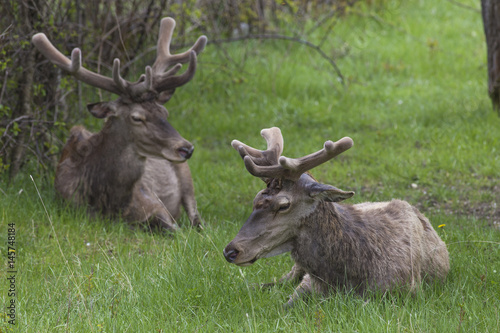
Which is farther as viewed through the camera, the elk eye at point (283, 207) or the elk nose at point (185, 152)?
the elk nose at point (185, 152)

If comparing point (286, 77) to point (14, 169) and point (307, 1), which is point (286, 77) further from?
point (14, 169)

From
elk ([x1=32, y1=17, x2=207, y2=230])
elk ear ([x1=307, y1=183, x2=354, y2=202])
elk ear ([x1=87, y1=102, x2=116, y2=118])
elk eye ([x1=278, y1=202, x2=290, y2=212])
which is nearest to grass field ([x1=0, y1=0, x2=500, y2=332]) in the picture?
elk ([x1=32, y1=17, x2=207, y2=230])

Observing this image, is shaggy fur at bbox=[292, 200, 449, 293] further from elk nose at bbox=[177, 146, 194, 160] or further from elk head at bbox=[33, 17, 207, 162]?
elk head at bbox=[33, 17, 207, 162]

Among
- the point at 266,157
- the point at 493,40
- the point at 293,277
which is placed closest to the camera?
the point at 266,157

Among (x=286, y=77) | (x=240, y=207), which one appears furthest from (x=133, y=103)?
(x=286, y=77)

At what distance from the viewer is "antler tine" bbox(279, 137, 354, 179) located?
450cm

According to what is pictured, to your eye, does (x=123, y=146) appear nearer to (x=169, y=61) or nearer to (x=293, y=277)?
(x=169, y=61)

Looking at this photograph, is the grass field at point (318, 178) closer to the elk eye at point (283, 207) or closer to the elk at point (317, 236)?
the elk at point (317, 236)

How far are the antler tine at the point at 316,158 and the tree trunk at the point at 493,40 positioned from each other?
5.32m

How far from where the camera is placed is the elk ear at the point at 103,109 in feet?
23.1

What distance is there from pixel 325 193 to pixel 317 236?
32 cm

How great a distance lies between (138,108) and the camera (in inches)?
275

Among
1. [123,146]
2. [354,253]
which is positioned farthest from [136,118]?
[354,253]

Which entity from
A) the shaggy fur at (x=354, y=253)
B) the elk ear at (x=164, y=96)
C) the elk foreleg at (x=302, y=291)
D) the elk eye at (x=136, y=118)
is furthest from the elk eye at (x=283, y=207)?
the elk ear at (x=164, y=96)
